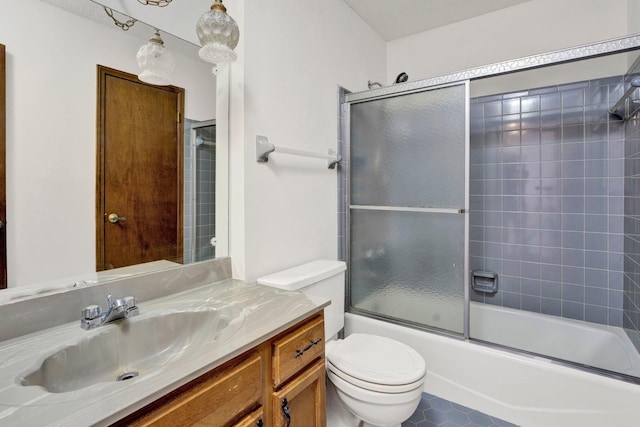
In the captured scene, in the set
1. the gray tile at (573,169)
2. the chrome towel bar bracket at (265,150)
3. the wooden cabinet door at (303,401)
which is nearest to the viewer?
the wooden cabinet door at (303,401)

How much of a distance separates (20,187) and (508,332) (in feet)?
9.01

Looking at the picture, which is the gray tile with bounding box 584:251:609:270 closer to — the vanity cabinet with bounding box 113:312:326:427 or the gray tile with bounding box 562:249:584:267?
the gray tile with bounding box 562:249:584:267

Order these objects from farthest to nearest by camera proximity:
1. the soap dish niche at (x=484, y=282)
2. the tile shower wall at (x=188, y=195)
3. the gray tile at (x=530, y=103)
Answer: the soap dish niche at (x=484, y=282)
the gray tile at (x=530, y=103)
the tile shower wall at (x=188, y=195)

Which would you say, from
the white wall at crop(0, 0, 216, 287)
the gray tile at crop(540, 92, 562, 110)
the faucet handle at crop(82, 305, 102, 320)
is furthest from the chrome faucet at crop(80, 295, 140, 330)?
the gray tile at crop(540, 92, 562, 110)

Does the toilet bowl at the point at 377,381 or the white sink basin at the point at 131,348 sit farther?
the toilet bowl at the point at 377,381

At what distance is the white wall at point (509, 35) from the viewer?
202cm

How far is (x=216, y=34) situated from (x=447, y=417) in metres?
2.09

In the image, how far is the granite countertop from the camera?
59 centimetres

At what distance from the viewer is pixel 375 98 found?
2.06 meters

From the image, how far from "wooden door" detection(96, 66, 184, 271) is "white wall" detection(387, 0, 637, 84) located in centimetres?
202

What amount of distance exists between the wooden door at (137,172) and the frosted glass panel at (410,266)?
1215mm

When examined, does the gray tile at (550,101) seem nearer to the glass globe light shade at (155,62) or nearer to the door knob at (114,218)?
the glass globe light shade at (155,62)

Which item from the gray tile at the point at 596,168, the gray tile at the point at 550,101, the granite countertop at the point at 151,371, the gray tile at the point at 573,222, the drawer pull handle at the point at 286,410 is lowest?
the drawer pull handle at the point at 286,410

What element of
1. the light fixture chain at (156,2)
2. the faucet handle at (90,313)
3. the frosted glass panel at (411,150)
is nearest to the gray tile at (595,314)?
the frosted glass panel at (411,150)
